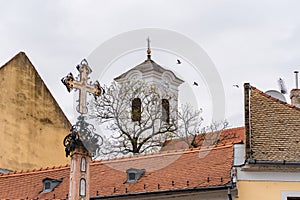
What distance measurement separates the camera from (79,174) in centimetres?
1490

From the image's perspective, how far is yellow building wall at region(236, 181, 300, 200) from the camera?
17844 mm

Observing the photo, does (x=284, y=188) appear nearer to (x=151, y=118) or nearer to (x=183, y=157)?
(x=183, y=157)

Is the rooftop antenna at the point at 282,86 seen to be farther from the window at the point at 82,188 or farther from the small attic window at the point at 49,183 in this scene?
the window at the point at 82,188

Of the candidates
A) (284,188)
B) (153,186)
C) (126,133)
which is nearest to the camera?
(284,188)

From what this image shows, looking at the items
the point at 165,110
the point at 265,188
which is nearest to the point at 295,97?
the point at 265,188

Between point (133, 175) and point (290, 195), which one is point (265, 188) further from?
point (133, 175)

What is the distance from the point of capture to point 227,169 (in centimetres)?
1830

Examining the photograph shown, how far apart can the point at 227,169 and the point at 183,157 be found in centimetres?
220

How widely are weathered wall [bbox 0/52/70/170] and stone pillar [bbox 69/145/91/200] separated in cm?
1391

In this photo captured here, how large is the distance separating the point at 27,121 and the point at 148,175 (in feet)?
36.0

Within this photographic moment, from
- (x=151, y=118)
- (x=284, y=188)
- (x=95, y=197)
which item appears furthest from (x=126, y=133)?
(x=284, y=188)

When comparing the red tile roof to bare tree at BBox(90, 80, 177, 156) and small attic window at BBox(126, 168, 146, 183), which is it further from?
bare tree at BBox(90, 80, 177, 156)

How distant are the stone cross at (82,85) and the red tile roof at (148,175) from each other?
4.06 m

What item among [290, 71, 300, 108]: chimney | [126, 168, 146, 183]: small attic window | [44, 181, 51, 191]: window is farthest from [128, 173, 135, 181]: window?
[290, 71, 300, 108]: chimney
